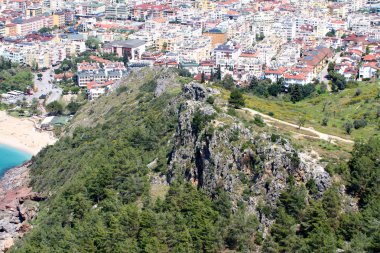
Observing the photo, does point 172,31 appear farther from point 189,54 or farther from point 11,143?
point 11,143

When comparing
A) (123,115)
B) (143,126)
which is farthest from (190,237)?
(123,115)

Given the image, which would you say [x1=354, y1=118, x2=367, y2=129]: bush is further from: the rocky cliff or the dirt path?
the rocky cliff

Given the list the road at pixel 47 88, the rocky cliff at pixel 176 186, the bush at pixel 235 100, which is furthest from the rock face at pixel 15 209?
the road at pixel 47 88

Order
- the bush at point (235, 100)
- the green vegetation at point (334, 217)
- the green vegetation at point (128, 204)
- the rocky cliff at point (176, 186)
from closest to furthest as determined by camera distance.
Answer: the green vegetation at point (334, 217) < the green vegetation at point (128, 204) < the rocky cliff at point (176, 186) < the bush at point (235, 100)

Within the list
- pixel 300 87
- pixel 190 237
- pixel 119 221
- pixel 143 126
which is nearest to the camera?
pixel 190 237

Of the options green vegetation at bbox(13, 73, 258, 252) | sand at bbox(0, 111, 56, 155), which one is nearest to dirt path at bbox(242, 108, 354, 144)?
green vegetation at bbox(13, 73, 258, 252)

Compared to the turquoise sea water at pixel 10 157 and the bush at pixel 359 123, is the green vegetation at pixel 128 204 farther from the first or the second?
the bush at pixel 359 123

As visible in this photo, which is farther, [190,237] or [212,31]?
[212,31]
